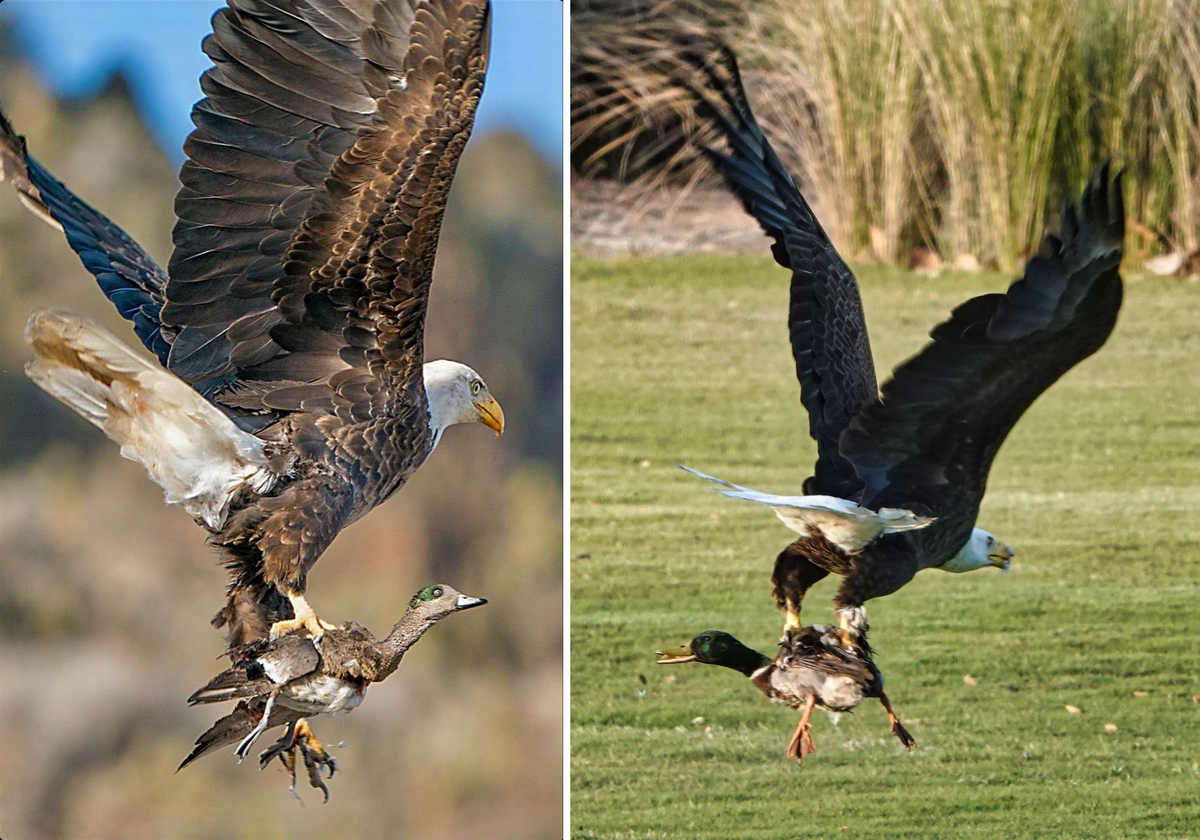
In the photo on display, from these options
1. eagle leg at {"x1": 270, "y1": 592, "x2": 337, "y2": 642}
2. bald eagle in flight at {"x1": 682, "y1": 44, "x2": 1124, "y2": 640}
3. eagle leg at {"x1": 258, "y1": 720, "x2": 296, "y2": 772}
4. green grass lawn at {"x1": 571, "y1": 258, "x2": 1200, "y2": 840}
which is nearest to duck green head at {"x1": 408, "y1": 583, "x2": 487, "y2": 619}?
eagle leg at {"x1": 270, "y1": 592, "x2": 337, "y2": 642}

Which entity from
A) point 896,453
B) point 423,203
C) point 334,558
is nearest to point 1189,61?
point 334,558

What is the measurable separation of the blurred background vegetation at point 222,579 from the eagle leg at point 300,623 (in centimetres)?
176

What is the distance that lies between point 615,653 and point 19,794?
193cm

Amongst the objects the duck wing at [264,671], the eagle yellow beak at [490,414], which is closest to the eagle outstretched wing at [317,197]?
the eagle yellow beak at [490,414]

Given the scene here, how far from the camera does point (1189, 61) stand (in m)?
7.20

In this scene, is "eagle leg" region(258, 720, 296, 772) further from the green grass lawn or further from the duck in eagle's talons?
the green grass lawn

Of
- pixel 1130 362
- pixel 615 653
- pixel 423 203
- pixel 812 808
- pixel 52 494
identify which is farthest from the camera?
pixel 1130 362

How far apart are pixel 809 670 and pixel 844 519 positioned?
0.26m

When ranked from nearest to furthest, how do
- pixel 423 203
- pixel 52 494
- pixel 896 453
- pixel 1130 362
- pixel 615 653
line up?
pixel 423 203, pixel 896 453, pixel 52 494, pixel 615 653, pixel 1130 362

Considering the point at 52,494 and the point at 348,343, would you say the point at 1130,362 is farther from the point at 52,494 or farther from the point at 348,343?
the point at 348,343

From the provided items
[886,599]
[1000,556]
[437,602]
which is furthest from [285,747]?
[886,599]

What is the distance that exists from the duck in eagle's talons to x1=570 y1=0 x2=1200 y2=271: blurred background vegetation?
16.3 feet

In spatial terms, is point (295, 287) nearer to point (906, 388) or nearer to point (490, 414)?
point (490, 414)

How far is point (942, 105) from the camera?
7.11 meters
